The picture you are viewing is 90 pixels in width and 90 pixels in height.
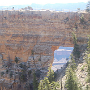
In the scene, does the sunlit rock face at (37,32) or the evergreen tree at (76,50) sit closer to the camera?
the evergreen tree at (76,50)

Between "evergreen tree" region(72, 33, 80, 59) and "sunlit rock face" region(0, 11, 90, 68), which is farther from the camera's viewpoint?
"sunlit rock face" region(0, 11, 90, 68)

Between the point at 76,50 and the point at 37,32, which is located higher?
the point at 37,32

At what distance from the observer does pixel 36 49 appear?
72.2ft

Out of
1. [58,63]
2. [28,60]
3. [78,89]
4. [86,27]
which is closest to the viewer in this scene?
[78,89]

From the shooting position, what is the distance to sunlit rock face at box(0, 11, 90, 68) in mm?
21031

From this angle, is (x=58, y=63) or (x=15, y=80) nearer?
(x=15, y=80)

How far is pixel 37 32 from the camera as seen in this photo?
71.5ft

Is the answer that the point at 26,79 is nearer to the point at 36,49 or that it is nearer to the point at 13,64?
the point at 13,64

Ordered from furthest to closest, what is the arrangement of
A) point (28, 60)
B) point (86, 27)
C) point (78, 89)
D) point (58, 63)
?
point (58, 63), point (28, 60), point (86, 27), point (78, 89)

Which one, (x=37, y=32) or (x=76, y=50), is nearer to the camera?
(x=76, y=50)

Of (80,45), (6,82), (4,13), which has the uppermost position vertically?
(4,13)

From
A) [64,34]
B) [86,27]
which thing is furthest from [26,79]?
[86,27]

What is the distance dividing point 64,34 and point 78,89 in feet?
39.6

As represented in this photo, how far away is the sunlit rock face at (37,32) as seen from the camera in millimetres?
21031
